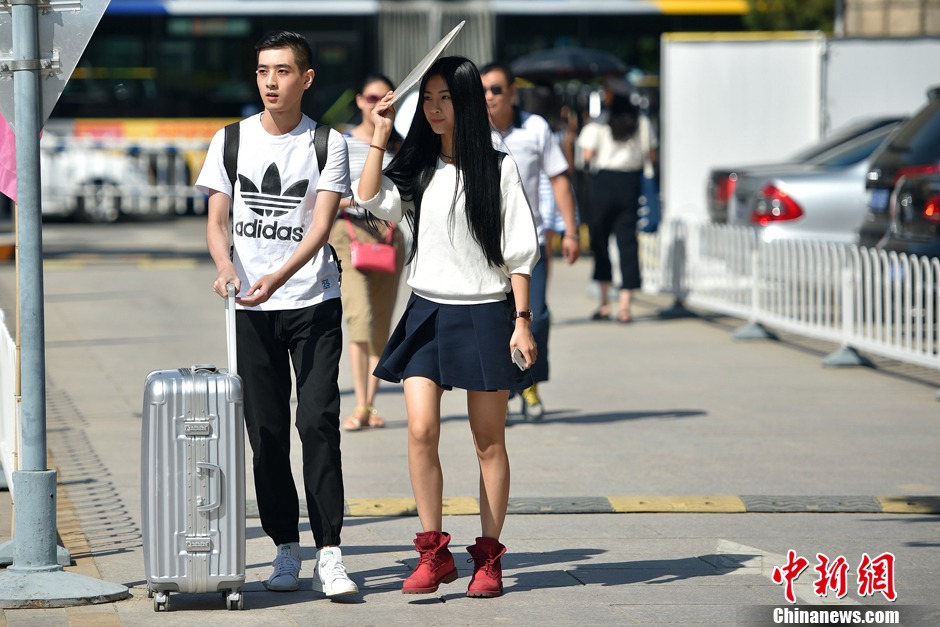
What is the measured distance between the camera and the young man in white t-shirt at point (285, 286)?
499cm

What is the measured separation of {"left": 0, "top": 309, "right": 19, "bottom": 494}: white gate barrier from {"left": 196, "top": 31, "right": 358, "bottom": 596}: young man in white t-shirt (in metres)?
1.05

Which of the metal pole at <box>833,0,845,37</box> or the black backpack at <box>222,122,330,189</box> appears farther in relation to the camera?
the metal pole at <box>833,0,845,37</box>

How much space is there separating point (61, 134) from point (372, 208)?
2326 centimetres

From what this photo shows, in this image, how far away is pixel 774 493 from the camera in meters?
6.75

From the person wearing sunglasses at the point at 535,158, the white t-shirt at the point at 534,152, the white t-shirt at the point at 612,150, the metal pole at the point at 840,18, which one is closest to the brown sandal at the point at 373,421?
the person wearing sunglasses at the point at 535,158

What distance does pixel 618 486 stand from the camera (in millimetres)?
6891

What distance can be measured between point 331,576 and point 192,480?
1.95ft

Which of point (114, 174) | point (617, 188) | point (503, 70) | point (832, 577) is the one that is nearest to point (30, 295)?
point (832, 577)

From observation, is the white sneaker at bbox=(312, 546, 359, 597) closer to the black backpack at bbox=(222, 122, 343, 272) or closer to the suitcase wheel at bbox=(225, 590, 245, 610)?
the suitcase wheel at bbox=(225, 590, 245, 610)

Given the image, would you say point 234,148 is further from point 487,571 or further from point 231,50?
point 231,50

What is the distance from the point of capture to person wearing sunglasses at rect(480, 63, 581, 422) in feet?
26.2

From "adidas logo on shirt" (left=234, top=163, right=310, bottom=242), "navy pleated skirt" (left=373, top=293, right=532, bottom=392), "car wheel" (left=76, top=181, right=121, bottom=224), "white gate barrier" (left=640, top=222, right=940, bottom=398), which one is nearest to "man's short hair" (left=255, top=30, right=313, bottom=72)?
"adidas logo on shirt" (left=234, top=163, right=310, bottom=242)

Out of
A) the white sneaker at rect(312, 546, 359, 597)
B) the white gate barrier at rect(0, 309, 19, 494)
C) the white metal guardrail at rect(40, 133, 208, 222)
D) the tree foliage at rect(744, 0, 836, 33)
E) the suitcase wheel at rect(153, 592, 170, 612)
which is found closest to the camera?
the suitcase wheel at rect(153, 592, 170, 612)

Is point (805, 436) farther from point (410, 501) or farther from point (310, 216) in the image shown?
point (310, 216)
